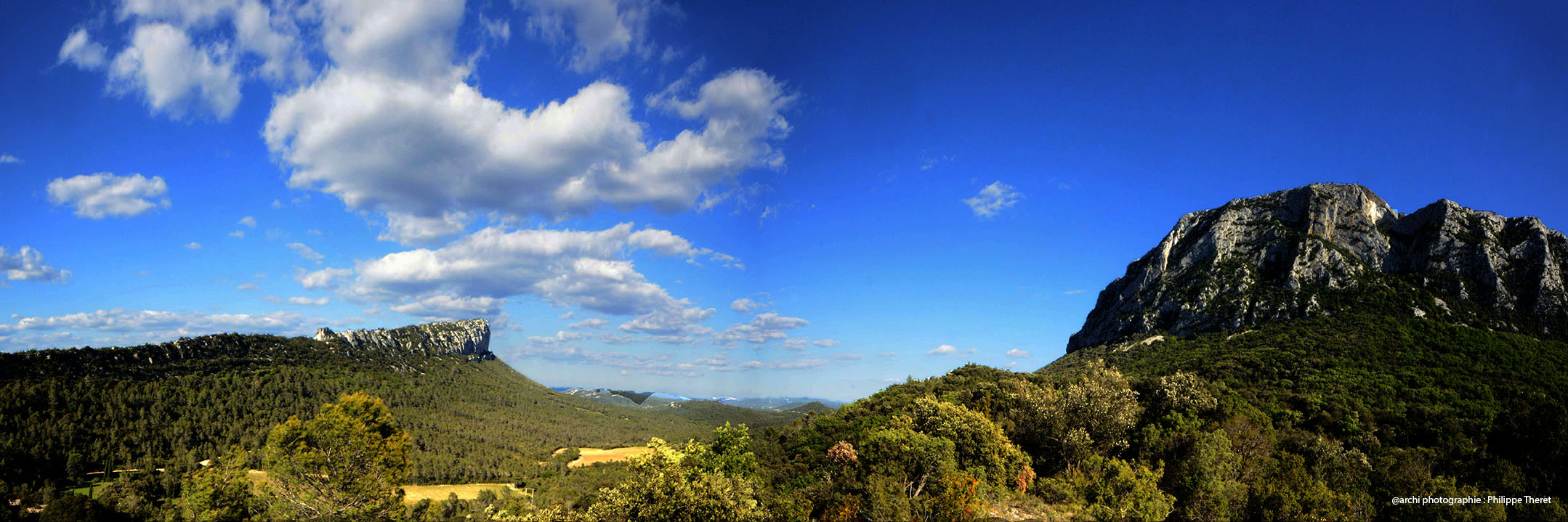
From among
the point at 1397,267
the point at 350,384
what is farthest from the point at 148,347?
the point at 1397,267

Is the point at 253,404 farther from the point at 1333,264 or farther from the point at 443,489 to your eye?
the point at 1333,264

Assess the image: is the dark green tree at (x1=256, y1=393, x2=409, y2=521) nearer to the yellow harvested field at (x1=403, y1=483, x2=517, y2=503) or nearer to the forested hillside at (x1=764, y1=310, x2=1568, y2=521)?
the forested hillside at (x1=764, y1=310, x2=1568, y2=521)

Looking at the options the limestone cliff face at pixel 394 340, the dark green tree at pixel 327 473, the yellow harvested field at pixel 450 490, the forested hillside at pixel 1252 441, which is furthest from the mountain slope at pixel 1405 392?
the limestone cliff face at pixel 394 340

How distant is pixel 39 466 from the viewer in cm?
7256

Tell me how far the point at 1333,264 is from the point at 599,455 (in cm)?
15402

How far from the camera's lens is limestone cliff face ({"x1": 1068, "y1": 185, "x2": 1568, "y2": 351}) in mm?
89375

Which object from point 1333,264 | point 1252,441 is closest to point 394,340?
point 1252,441

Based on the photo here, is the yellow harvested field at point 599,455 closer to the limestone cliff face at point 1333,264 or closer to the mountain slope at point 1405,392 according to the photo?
the mountain slope at point 1405,392

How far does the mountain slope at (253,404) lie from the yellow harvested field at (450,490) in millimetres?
3380

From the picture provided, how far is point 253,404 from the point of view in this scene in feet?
360

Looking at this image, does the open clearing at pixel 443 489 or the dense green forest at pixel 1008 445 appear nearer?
the dense green forest at pixel 1008 445

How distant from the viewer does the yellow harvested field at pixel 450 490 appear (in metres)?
91.8

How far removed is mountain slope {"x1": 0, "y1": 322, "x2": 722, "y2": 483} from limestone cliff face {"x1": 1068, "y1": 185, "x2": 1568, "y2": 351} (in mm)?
125146

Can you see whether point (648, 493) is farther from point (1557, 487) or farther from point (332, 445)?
point (1557, 487)
